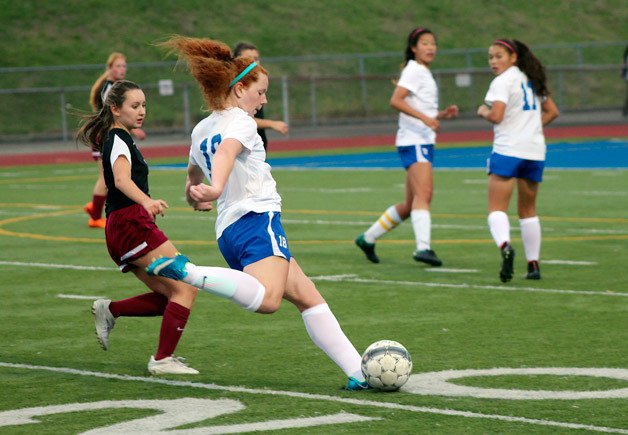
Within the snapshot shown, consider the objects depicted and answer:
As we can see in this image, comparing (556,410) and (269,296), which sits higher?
(269,296)

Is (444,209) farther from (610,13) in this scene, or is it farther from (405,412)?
(610,13)

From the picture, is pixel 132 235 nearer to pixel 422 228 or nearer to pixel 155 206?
pixel 155 206

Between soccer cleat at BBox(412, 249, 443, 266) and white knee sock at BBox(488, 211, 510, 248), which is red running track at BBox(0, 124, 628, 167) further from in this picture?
white knee sock at BBox(488, 211, 510, 248)

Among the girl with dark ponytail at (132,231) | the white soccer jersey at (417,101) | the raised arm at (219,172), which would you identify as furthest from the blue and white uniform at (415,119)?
the raised arm at (219,172)

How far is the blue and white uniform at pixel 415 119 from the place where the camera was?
12820 mm

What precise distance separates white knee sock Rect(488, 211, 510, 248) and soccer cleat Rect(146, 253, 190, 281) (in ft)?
17.1

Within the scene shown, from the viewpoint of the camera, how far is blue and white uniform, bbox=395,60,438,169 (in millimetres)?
12820

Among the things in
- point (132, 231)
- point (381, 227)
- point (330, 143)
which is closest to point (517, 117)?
point (381, 227)

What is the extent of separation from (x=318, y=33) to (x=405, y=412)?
4388cm

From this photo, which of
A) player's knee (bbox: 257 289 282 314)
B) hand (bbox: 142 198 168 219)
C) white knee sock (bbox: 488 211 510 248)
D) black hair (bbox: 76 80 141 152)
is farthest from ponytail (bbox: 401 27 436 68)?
player's knee (bbox: 257 289 282 314)

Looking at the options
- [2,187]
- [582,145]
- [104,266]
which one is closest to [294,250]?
[104,266]

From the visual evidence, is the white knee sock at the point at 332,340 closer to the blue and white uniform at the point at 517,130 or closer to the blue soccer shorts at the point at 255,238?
the blue soccer shorts at the point at 255,238

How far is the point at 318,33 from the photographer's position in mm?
49906

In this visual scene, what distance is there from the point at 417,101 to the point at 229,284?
6.40 meters
